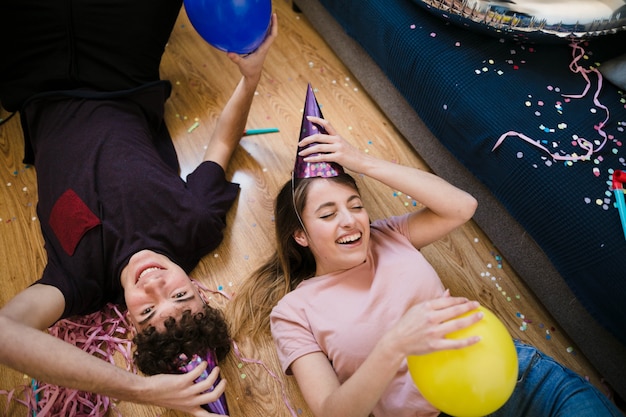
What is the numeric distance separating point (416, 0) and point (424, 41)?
0.14 m

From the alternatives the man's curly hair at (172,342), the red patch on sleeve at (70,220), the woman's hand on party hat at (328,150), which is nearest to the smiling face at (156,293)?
the man's curly hair at (172,342)

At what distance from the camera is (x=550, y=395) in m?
1.29

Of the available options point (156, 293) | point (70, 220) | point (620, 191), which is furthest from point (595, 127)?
point (70, 220)

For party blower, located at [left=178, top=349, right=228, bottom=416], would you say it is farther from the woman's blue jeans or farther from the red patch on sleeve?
the woman's blue jeans

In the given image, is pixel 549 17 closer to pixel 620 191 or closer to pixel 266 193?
pixel 620 191

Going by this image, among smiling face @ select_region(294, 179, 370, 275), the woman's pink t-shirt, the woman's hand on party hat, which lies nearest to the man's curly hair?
the woman's pink t-shirt

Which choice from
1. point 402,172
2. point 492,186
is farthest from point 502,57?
point 402,172

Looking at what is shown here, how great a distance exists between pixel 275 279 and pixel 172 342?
417mm

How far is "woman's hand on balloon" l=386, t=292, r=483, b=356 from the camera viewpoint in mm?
1009

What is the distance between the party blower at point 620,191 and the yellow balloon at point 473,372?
1.88 feet

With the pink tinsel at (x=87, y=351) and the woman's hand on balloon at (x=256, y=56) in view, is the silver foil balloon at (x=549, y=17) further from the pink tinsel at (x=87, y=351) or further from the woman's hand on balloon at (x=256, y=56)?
the pink tinsel at (x=87, y=351)

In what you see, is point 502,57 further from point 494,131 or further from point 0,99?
point 0,99

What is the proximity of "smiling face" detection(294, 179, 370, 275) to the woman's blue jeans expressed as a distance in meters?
0.52

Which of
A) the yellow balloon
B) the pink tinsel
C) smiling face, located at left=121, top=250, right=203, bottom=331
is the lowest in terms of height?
the pink tinsel
